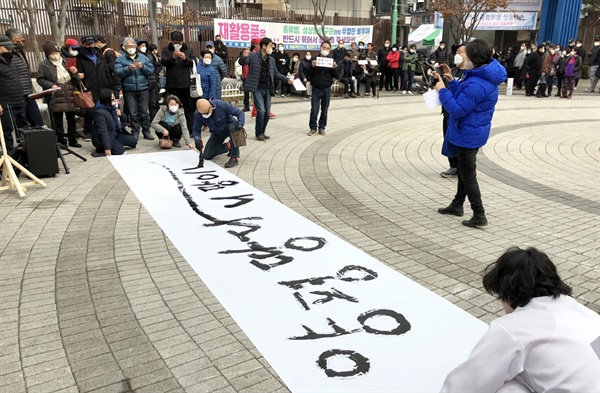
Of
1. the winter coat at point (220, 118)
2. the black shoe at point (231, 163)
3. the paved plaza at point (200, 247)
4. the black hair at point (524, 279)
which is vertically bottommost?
the paved plaza at point (200, 247)

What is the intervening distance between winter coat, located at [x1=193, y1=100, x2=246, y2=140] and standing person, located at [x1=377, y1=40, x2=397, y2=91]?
39.0 ft

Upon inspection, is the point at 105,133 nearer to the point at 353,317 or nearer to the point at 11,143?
the point at 11,143

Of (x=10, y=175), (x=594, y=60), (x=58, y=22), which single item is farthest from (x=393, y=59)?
(x=10, y=175)

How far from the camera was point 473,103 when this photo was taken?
189 inches

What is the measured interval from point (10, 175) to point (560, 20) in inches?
962

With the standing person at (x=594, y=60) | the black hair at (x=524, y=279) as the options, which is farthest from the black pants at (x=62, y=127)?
the standing person at (x=594, y=60)

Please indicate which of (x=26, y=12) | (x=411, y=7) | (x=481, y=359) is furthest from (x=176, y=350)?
(x=411, y=7)

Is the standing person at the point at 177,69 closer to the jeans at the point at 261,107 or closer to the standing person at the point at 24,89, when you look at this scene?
the jeans at the point at 261,107

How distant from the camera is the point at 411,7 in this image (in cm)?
3412

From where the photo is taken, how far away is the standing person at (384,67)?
18422mm

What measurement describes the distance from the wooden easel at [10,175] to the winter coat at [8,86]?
116 centimetres

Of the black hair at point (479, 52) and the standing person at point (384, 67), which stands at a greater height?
the black hair at point (479, 52)

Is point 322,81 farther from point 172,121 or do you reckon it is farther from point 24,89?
point 24,89

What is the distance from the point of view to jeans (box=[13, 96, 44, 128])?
7.66 metres
